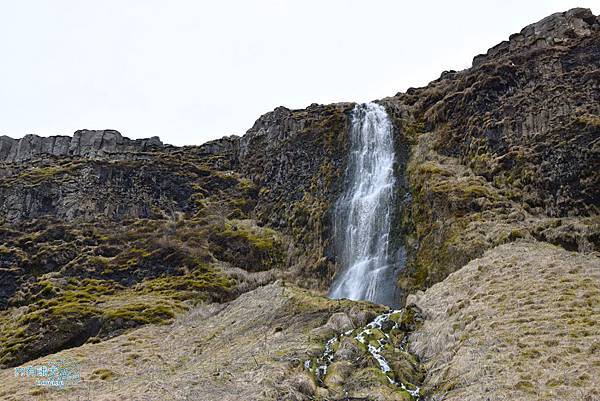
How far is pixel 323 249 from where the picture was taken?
53781mm

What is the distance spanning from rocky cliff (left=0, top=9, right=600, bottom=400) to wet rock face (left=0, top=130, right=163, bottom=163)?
17.1ft

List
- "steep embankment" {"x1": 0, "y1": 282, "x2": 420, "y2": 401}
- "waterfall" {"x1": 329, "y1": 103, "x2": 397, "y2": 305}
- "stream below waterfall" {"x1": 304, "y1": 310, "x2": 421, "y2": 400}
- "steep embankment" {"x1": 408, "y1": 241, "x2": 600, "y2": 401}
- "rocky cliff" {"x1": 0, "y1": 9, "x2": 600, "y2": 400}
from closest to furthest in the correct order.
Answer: "steep embankment" {"x1": 408, "y1": 241, "x2": 600, "y2": 401} < "steep embankment" {"x1": 0, "y1": 282, "x2": 420, "y2": 401} < "stream below waterfall" {"x1": 304, "y1": 310, "x2": 421, "y2": 400} < "rocky cliff" {"x1": 0, "y1": 9, "x2": 600, "y2": 400} < "waterfall" {"x1": 329, "y1": 103, "x2": 397, "y2": 305}

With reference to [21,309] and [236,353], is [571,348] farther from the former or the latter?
[21,309]

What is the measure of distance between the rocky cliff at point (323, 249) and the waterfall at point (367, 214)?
1.40 metres

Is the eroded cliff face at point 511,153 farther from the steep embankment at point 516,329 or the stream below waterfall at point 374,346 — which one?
the stream below waterfall at point 374,346

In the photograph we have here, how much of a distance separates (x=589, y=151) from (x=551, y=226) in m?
8.13

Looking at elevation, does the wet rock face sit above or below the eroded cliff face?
above

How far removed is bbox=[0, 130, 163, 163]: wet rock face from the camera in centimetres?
9450

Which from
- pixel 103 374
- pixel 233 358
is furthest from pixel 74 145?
pixel 233 358

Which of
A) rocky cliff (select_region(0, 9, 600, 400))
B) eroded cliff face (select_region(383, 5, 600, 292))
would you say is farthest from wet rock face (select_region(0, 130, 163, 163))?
eroded cliff face (select_region(383, 5, 600, 292))

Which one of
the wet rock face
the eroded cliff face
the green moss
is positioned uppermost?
the wet rock face

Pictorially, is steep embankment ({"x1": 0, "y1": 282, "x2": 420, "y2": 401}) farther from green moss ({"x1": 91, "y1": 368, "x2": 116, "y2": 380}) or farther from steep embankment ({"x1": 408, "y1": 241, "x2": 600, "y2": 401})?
steep embankment ({"x1": 408, "y1": 241, "x2": 600, "y2": 401})

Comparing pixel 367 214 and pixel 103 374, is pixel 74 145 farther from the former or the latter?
pixel 103 374

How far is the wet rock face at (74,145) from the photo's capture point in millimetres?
94500
